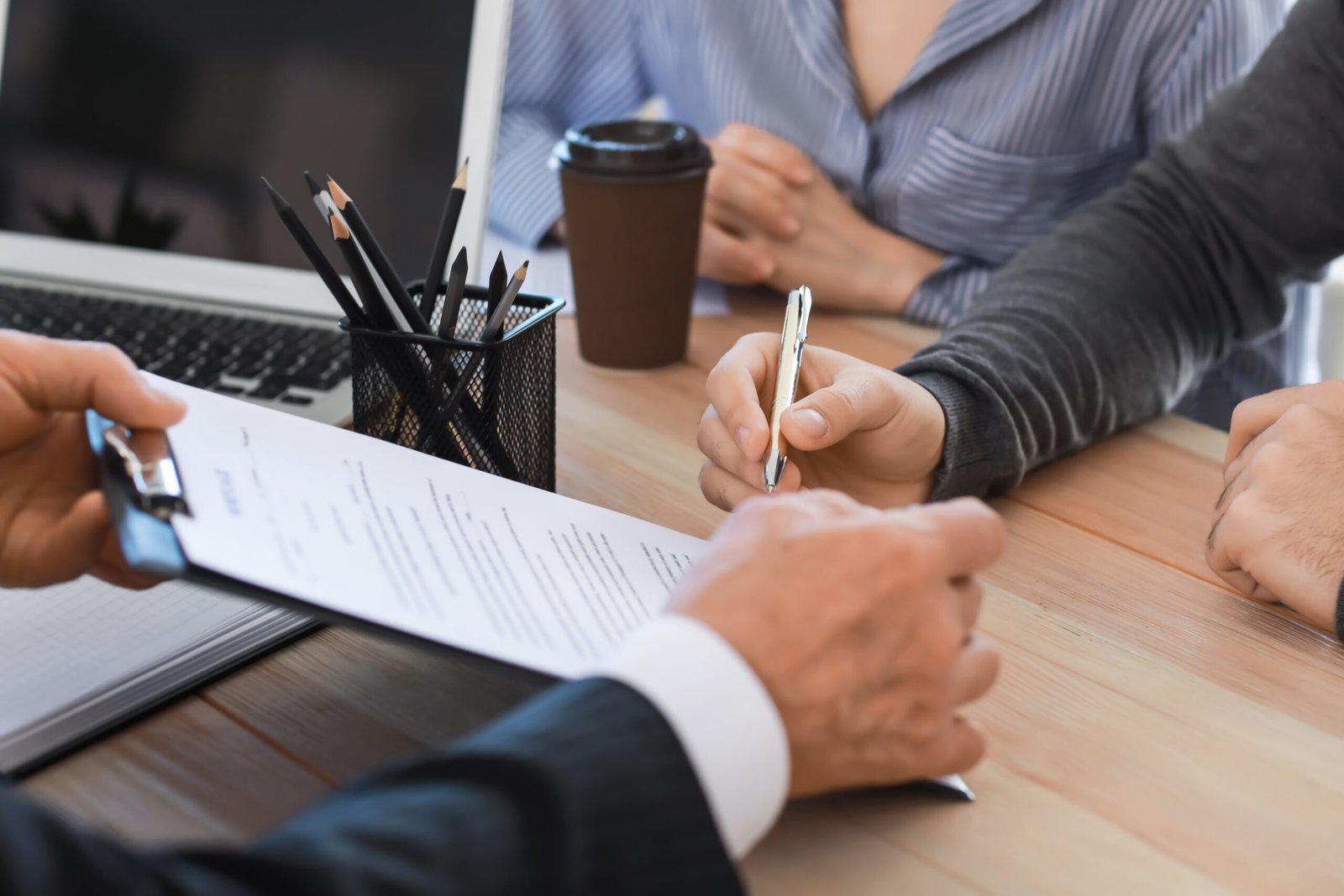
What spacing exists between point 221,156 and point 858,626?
0.73 meters

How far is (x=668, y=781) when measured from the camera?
1.14ft

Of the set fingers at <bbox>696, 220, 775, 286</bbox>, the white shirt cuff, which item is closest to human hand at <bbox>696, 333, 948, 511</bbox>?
the white shirt cuff

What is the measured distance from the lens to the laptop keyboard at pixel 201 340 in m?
0.76

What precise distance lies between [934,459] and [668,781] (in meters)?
0.39

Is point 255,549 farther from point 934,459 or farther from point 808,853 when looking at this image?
point 934,459

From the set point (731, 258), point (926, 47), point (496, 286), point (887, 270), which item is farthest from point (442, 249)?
point (926, 47)

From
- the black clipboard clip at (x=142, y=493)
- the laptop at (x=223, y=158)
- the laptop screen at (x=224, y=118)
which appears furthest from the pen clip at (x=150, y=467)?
the laptop screen at (x=224, y=118)

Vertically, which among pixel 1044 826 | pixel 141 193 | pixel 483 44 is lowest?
pixel 1044 826

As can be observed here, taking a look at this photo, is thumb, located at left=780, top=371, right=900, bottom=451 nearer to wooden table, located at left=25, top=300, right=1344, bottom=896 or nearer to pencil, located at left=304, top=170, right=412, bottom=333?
wooden table, located at left=25, top=300, right=1344, bottom=896

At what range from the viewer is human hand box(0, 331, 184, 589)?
488mm

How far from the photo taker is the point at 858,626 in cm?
40

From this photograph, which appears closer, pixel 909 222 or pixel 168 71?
pixel 168 71

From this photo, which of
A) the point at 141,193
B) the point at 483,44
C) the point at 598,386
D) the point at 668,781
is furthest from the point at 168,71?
the point at 668,781

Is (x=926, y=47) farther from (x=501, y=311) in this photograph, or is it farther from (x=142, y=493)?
(x=142, y=493)
